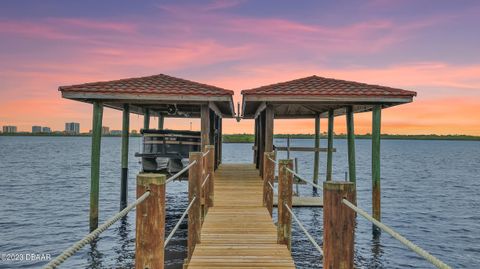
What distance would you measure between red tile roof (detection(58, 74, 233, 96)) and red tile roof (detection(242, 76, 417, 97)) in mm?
1195

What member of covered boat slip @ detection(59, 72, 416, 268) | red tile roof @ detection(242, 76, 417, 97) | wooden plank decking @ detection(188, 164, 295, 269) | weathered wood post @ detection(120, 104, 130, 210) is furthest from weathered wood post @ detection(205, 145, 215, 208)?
weathered wood post @ detection(120, 104, 130, 210)

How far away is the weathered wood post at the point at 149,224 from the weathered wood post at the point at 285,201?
11.4ft

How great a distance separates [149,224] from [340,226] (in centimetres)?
151

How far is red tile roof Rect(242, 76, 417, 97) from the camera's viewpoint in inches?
489

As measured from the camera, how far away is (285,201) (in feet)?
22.3

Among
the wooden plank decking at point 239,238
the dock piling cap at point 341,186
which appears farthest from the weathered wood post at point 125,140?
the dock piling cap at point 341,186

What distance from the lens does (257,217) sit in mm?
8766

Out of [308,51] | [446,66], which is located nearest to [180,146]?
[308,51]

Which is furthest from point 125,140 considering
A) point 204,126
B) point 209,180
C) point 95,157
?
point 209,180

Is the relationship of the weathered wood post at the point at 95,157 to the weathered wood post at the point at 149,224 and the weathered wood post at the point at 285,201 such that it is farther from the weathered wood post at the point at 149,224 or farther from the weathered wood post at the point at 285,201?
the weathered wood post at the point at 149,224

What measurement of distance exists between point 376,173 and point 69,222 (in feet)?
43.4

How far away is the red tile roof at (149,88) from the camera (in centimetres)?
1241

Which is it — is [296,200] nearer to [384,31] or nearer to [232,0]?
[232,0]

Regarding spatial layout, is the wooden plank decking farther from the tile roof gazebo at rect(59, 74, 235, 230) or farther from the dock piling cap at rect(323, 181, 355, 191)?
the tile roof gazebo at rect(59, 74, 235, 230)
